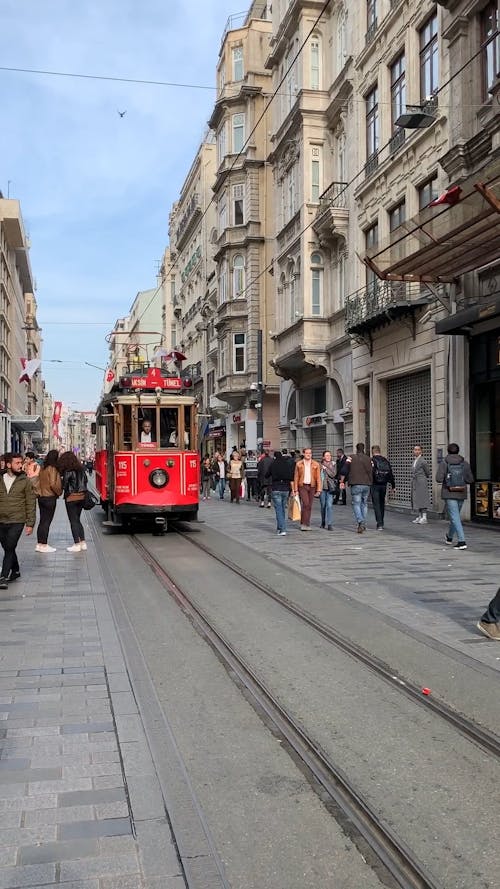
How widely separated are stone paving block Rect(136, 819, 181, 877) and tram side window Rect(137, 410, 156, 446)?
1296 centimetres

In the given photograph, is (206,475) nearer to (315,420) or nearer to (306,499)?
(315,420)

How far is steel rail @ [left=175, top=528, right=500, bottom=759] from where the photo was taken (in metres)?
4.53

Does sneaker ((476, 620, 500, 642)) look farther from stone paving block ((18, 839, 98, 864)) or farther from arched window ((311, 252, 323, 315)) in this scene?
arched window ((311, 252, 323, 315))

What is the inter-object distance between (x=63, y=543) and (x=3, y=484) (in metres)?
5.44

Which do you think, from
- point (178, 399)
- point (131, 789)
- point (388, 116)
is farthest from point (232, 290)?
point (131, 789)

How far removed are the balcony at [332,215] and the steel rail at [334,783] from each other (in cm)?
2133

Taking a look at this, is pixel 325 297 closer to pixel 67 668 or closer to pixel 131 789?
pixel 67 668

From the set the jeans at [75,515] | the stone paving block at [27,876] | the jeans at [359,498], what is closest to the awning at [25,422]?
the jeans at [359,498]

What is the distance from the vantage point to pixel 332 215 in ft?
85.2

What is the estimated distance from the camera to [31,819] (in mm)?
3469

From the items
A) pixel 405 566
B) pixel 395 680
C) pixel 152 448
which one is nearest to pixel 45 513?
pixel 152 448

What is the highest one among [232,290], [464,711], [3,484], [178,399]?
[232,290]

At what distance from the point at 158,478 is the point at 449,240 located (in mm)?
7520

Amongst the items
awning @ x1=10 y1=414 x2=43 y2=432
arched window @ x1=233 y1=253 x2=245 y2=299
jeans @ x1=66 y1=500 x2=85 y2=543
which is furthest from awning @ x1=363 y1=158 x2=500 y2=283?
awning @ x1=10 y1=414 x2=43 y2=432
